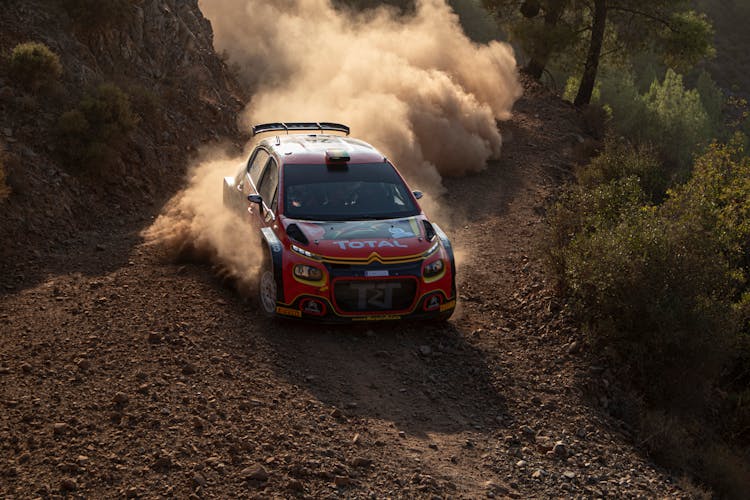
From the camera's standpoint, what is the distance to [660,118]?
95.2 feet

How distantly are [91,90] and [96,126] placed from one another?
0.93m

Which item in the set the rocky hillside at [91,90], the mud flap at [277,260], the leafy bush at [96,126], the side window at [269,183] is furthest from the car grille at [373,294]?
the leafy bush at [96,126]

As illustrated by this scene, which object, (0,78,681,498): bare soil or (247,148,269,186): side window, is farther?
(247,148,269,186): side window

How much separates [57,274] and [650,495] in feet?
24.2

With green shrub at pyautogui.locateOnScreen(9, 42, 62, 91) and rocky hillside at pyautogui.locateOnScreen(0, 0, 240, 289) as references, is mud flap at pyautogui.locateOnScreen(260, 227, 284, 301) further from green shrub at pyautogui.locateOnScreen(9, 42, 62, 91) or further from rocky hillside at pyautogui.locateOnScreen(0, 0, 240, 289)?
green shrub at pyautogui.locateOnScreen(9, 42, 62, 91)

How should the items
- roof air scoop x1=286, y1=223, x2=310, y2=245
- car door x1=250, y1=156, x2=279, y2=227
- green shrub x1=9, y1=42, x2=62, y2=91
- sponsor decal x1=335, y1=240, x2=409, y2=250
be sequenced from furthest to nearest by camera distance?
green shrub x1=9, y1=42, x2=62, y2=91
car door x1=250, y1=156, x2=279, y2=227
roof air scoop x1=286, y1=223, x2=310, y2=245
sponsor decal x1=335, y1=240, x2=409, y2=250

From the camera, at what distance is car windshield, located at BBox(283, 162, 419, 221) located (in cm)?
934

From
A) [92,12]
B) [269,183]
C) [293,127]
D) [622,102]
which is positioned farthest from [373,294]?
[622,102]

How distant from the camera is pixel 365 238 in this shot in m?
8.77

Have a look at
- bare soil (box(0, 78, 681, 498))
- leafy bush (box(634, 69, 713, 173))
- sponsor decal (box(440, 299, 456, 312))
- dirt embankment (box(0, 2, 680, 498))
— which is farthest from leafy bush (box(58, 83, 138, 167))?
leafy bush (box(634, 69, 713, 173))

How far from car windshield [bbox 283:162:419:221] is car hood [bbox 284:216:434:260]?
205mm

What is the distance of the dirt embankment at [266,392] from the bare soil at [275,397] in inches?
0.8

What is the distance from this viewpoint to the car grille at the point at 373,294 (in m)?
8.46

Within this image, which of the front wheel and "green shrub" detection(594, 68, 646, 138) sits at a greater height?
"green shrub" detection(594, 68, 646, 138)
